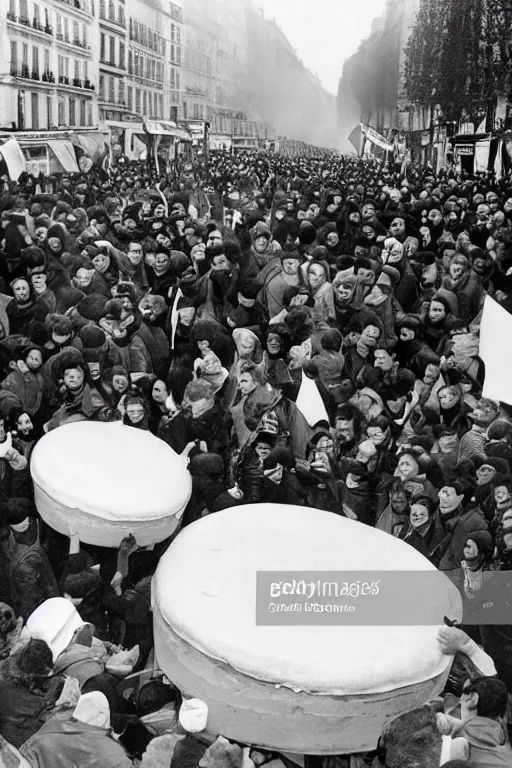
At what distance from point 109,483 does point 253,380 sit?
104 centimetres

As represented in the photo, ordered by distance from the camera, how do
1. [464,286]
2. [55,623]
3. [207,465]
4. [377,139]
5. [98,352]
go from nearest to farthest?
[55,623] → [207,465] → [98,352] → [464,286] → [377,139]

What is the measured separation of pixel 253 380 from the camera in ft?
14.5

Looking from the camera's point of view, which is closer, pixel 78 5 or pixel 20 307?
pixel 78 5

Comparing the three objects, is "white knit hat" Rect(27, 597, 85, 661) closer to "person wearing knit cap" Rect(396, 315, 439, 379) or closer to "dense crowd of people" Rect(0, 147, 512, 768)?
"dense crowd of people" Rect(0, 147, 512, 768)

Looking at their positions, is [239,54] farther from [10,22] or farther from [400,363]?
[400,363]

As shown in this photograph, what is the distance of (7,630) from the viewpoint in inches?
129

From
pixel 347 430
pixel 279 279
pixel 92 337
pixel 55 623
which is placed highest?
pixel 279 279

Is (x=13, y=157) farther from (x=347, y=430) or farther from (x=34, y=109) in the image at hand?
(x=347, y=430)

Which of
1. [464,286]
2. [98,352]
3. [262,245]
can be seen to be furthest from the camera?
[262,245]

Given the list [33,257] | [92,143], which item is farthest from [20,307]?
[92,143]

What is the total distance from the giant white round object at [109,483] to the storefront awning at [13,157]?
2290mm

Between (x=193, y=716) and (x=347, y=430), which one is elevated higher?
(x=347, y=430)

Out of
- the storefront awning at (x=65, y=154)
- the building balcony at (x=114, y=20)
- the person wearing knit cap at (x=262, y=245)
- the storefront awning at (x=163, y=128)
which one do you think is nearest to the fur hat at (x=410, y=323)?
the person wearing knit cap at (x=262, y=245)

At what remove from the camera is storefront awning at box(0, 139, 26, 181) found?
A: 5.48m
